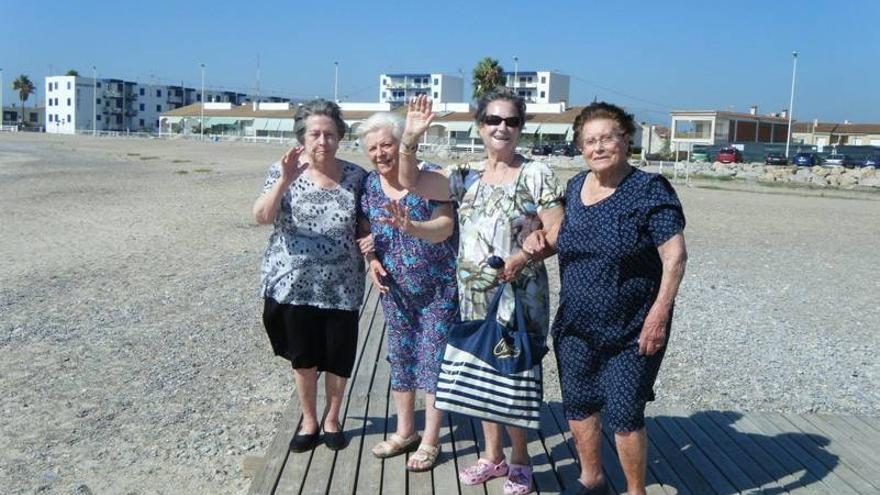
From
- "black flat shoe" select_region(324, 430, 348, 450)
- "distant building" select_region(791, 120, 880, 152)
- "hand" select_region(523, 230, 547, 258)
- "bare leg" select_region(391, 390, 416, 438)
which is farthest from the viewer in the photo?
"distant building" select_region(791, 120, 880, 152)

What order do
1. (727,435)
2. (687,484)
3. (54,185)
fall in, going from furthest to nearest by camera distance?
(54,185) < (727,435) < (687,484)

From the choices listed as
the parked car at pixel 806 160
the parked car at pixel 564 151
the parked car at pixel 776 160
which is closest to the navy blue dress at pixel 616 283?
the parked car at pixel 564 151

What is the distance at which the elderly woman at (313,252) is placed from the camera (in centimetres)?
363

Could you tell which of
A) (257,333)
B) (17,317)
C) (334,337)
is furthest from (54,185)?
(334,337)

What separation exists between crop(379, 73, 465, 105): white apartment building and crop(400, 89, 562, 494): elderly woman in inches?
4452

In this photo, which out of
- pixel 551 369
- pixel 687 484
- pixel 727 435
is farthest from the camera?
pixel 551 369

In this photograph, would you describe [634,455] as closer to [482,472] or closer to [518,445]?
[518,445]

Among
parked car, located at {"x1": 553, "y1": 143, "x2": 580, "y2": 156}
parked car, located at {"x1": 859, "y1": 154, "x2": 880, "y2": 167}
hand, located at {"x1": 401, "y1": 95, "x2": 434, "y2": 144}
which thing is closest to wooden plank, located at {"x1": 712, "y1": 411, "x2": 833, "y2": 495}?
hand, located at {"x1": 401, "y1": 95, "x2": 434, "y2": 144}

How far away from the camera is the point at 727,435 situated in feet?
14.4

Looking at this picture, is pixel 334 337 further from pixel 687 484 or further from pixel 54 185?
pixel 54 185

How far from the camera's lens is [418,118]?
3.42 metres

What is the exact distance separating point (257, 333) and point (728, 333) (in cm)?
414

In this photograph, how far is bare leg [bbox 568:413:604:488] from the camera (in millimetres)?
3322

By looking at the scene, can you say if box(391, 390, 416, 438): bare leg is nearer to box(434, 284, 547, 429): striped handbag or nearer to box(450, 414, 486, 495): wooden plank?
box(450, 414, 486, 495): wooden plank
